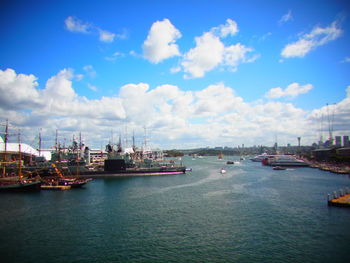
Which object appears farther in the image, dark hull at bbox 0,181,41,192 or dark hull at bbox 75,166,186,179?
dark hull at bbox 75,166,186,179

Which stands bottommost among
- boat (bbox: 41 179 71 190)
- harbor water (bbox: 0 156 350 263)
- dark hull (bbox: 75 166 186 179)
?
dark hull (bbox: 75 166 186 179)

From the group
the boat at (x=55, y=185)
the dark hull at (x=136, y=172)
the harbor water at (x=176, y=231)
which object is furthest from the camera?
the dark hull at (x=136, y=172)

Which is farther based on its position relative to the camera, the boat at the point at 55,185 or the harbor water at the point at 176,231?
the boat at the point at 55,185

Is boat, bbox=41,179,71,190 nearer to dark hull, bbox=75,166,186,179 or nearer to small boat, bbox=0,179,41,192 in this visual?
small boat, bbox=0,179,41,192

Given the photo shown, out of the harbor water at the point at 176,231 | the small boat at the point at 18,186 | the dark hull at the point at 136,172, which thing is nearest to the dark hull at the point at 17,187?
the small boat at the point at 18,186

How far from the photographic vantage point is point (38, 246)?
992 inches

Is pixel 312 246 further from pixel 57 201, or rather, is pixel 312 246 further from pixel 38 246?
pixel 57 201

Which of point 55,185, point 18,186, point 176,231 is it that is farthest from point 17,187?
point 176,231

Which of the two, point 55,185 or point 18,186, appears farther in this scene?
Result: point 55,185

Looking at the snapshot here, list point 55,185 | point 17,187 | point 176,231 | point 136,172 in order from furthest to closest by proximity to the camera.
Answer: point 136,172
point 55,185
point 17,187
point 176,231

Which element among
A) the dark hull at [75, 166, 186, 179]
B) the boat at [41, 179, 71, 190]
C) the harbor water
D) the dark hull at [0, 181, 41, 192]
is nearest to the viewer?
the harbor water

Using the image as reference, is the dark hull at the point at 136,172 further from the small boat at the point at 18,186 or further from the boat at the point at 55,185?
the small boat at the point at 18,186

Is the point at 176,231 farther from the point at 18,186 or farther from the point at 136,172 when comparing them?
the point at 136,172

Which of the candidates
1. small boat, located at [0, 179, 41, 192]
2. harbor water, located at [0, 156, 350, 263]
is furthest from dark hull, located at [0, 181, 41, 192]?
harbor water, located at [0, 156, 350, 263]
